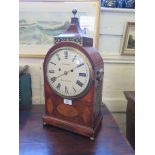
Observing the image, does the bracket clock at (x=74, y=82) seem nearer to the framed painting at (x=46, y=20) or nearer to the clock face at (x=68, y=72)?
the clock face at (x=68, y=72)

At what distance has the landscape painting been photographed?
1.22m

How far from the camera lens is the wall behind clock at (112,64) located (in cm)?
127

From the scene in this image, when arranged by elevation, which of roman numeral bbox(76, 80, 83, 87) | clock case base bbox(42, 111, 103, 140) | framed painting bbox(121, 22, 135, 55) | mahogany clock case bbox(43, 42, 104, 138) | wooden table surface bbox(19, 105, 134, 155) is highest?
framed painting bbox(121, 22, 135, 55)

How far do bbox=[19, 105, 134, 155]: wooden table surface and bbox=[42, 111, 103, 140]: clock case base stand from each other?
2 centimetres

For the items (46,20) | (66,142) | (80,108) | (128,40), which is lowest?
(66,142)

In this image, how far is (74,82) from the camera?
2.86ft

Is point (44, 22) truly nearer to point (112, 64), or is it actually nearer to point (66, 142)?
point (112, 64)

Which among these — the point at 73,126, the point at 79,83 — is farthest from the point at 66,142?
the point at 79,83

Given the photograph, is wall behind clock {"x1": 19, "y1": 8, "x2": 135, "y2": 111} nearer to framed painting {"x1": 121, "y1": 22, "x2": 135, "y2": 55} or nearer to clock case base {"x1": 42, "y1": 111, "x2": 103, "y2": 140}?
framed painting {"x1": 121, "y1": 22, "x2": 135, "y2": 55}

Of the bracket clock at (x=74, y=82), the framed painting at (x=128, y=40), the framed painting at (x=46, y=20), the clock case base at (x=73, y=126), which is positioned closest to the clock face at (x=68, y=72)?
the bracket clock at (x=74, y=82)

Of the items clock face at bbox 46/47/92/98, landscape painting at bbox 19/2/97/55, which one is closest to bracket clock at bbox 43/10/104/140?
clock face at bbox 46/47/92/98

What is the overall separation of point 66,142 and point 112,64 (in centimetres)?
62

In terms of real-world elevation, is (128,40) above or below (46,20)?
below
